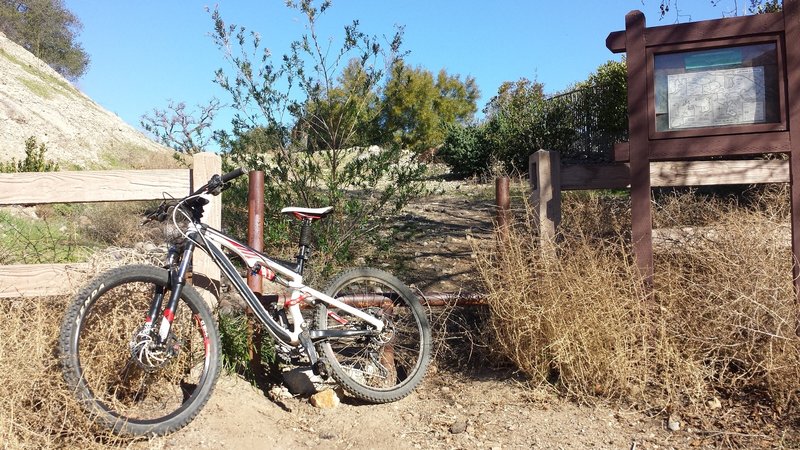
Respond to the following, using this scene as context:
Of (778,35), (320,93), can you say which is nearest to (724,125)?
(778,35)

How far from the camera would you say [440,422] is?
413cm

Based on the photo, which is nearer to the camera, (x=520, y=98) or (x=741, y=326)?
(x=741, y=326)

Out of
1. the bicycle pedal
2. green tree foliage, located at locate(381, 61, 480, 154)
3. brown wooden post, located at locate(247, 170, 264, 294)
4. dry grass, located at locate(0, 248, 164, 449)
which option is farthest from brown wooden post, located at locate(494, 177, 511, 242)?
green tree foliage, located at locate(381, 61, 480, 154)

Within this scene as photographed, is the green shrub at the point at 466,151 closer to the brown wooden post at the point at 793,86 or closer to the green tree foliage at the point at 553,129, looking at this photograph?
the green tree foliage at the point at 553,129

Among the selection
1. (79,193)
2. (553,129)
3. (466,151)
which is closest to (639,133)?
(79,193)

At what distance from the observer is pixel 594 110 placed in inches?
642

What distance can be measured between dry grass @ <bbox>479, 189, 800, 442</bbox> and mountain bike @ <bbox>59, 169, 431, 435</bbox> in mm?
724

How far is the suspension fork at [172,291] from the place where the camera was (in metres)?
3.61

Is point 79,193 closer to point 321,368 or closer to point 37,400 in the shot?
point 37,400

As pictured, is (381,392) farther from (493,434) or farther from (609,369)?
(609,369)

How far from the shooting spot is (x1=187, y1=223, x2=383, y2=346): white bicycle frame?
3.94 meters

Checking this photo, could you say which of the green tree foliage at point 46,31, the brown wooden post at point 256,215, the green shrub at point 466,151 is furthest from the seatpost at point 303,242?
the green tree foliage at point 46,31

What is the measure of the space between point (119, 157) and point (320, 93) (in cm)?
1735

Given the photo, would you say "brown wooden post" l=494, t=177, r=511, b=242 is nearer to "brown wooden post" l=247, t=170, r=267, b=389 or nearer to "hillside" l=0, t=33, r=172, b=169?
"brown wooden post" l=247, t=170, r=267, b=389
